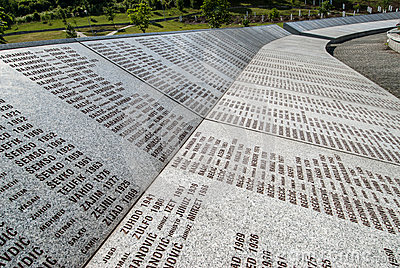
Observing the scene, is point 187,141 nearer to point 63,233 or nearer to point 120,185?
point 120,185

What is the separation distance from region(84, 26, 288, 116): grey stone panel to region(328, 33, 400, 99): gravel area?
631cm

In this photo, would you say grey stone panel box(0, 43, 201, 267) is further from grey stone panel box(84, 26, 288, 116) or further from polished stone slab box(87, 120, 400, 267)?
grey stone panel box(84, 26, 288, 116)

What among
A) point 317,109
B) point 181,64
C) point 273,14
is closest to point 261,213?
point 317,109

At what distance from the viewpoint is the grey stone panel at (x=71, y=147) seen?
2213 mm

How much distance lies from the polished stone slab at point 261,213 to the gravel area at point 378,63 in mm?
7333

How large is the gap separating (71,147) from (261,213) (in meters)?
2.68

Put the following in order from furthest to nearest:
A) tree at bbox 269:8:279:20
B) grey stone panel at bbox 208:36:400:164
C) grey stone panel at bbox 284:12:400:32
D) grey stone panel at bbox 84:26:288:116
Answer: tree at bbox 269:8:279:20
grey stone panel at bbox 284:12:400:32
grey stone panel at bbox 84:26:288:116
grey stone panel at bbox 208:36:400:164

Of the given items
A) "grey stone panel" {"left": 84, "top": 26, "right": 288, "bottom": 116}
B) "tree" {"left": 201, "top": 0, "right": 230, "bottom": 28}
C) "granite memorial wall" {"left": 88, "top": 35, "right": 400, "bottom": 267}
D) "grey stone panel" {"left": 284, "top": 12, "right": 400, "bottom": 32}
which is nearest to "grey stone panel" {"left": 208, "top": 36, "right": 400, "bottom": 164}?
"granite memorial wall" {"left": 88, "top": 35, "right": 400, "bottom": 267}

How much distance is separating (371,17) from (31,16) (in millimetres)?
84171

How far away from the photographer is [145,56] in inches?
244

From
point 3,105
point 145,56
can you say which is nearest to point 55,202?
point 3,105

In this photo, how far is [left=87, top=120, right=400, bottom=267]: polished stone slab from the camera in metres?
2.42

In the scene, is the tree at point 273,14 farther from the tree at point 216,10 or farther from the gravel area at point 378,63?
the gravel area at point 378,63

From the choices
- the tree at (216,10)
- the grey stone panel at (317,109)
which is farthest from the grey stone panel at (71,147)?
the tree at (216,10)
